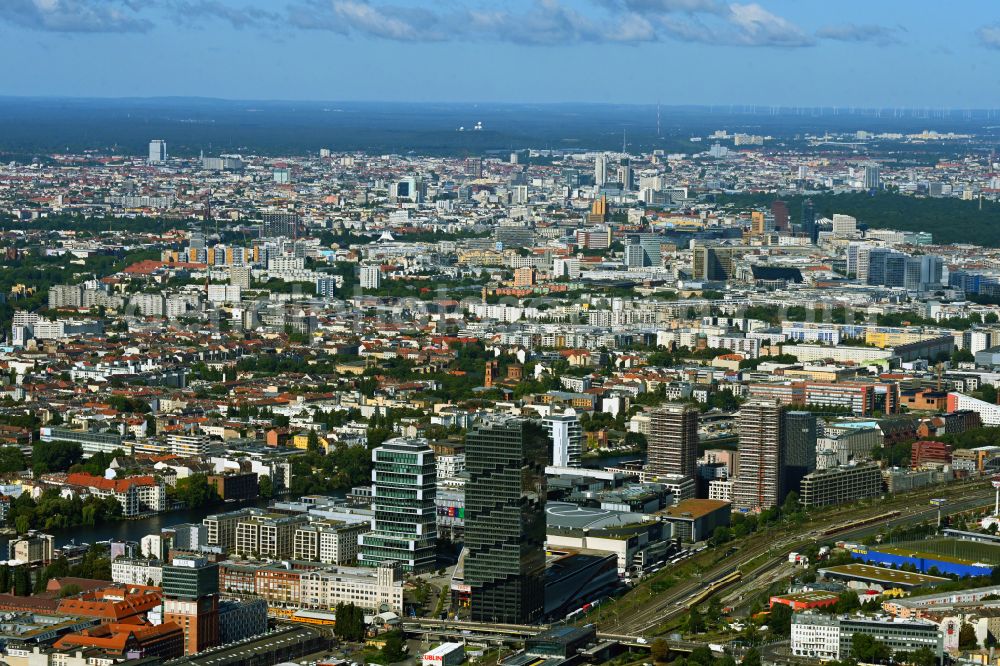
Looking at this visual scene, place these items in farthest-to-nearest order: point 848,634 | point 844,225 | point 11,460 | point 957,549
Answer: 1. point 844,225
2. point 11,460
3. point 957,549
4. point 848,634

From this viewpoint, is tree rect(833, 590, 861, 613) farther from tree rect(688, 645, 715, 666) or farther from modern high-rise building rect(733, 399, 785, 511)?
modern high-rise building rect(733, 399, 785, 511)

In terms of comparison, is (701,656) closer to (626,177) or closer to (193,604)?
(193,604)

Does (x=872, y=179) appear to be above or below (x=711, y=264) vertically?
above

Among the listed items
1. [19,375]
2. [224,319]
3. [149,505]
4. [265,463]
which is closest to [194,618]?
[149,505]

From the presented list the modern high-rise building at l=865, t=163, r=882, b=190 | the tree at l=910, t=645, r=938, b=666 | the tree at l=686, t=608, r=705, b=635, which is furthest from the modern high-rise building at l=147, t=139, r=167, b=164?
the tree at l=910, t=645, r=938, b=666

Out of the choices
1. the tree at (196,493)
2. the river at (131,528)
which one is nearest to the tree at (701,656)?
the river at (131,528)

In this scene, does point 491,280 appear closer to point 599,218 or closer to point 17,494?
point 599,218

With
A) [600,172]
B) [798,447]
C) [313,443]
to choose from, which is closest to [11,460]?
[313,443]
